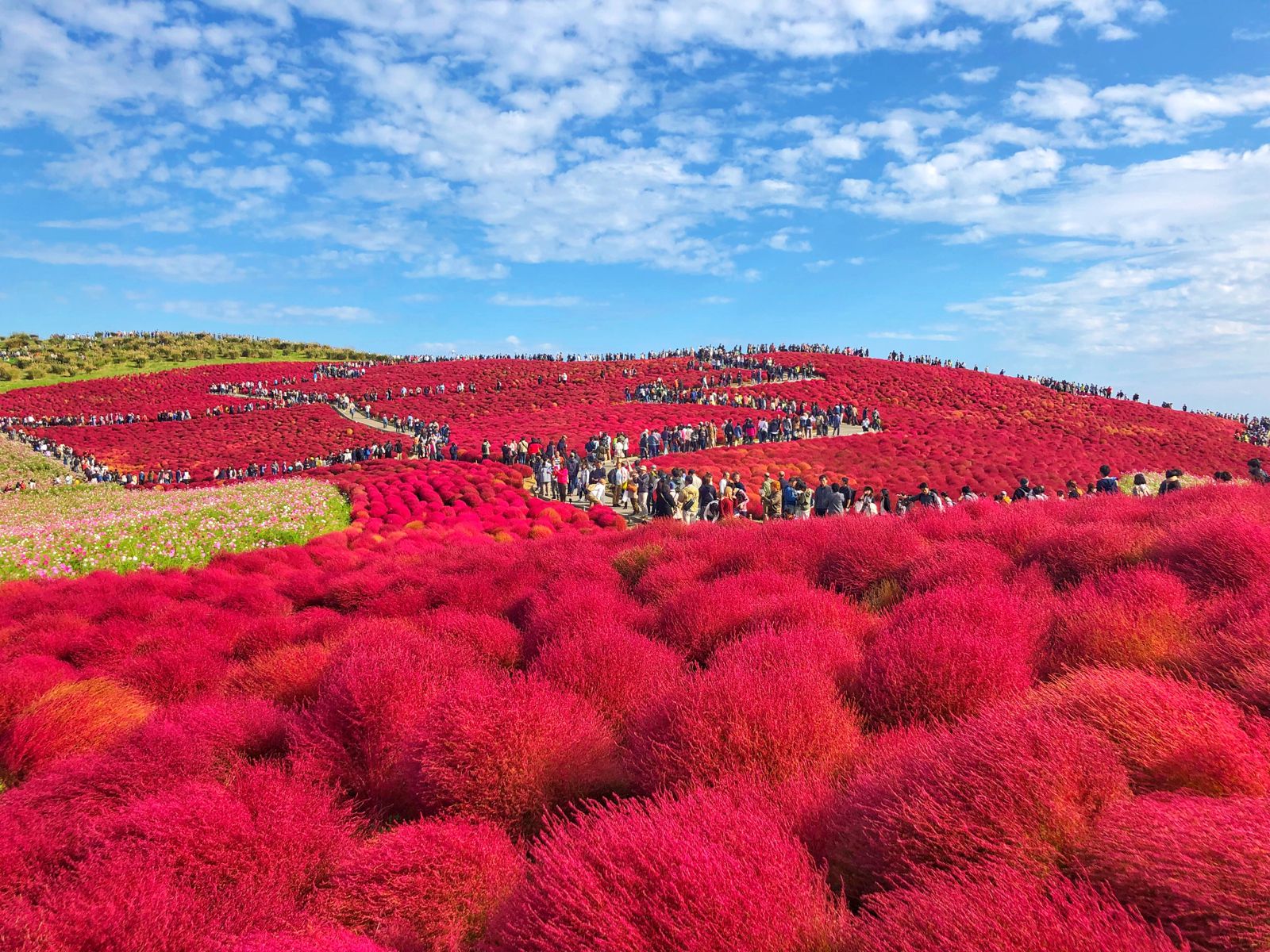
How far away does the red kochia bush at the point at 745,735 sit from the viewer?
3.39 meters

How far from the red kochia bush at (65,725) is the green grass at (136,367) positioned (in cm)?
6529

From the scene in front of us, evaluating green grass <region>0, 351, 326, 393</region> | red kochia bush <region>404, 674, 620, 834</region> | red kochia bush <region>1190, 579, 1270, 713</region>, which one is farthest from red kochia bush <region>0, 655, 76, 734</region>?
green grass <region>0, 351, 326, 393</region>

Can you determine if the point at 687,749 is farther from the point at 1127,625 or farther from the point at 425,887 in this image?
the point at 1127,625

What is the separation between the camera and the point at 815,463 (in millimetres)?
28719

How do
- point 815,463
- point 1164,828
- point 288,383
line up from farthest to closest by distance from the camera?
point 288,383, point 815,463, point 1164,828

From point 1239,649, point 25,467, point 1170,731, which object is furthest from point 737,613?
point 25,467

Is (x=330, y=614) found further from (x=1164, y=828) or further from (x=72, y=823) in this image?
(x=1164, y=828)

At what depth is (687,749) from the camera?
11.4ft

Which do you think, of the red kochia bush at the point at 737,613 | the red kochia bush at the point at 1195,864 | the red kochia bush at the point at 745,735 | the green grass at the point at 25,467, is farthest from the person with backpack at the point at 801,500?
the green grass at the point at 25,467

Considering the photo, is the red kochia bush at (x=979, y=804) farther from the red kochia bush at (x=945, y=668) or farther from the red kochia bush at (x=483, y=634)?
the red kochia bush at (x=483, y=634)

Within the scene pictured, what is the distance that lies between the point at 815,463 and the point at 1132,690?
26256mm

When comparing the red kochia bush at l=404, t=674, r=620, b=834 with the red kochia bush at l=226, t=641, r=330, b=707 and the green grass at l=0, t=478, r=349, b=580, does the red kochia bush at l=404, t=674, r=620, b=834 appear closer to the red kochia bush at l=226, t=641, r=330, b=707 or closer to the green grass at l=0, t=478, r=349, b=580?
the red kochia bush at l=226, t=641, r=330, b=707

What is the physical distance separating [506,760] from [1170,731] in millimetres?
3035

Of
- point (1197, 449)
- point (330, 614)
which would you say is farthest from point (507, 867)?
point (1197, 449)
